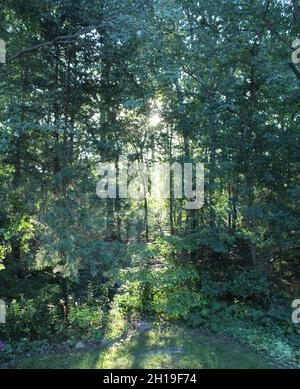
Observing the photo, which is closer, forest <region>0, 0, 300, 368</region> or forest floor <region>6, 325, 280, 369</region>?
forest floor <region>6, 325, 280, 369</region>

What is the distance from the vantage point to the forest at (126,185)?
5598 millimetres

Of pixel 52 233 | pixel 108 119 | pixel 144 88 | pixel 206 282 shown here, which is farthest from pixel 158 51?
pixel 206 282

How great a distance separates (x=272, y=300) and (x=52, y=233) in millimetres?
4430

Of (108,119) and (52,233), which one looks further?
(108,119)

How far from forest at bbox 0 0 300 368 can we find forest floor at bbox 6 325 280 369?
0.03 meters

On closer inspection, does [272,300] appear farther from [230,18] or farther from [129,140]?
[230,18]

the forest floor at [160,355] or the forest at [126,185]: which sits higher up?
the forest at [126,185]

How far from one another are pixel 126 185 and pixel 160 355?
4.30 metres

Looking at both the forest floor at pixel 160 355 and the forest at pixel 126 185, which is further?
the forest at pixel 126 185

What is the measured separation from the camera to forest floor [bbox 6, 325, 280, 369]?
186 inches

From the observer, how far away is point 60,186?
6629 mm

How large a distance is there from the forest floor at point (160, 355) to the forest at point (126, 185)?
0.11ft

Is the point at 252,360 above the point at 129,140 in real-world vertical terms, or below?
below

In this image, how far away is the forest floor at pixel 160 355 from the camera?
4.72 metres
